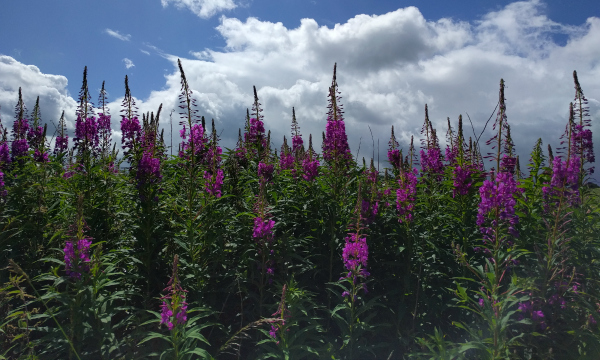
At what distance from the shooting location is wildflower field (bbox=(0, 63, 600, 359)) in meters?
3.88

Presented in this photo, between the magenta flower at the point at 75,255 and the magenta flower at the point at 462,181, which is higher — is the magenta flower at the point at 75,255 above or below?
below

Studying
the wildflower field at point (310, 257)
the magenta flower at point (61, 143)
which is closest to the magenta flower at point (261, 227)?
the wildflower field at point (310, 257)

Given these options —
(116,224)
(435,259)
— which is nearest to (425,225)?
(435,259)

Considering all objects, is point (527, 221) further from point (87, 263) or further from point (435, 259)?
point (87, 263)

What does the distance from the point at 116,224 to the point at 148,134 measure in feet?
4.57

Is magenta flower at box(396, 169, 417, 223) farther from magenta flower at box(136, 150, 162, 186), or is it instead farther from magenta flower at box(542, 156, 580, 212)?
magenta flower at box(136, 150, 162, 186)

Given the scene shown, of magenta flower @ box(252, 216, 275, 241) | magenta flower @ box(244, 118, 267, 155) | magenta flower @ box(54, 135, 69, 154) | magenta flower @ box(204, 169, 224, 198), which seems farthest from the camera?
magenta flower @ box(54, 135, 69, 154)

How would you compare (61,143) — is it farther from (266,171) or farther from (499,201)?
(499,201)

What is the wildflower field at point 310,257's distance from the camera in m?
3.88

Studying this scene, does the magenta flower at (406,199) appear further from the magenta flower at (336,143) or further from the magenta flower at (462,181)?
the magenta flower at (336,143)

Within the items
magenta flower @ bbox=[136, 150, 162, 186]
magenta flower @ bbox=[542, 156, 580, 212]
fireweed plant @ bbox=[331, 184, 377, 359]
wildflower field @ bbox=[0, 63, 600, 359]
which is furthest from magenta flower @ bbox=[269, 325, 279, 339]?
magenta flower @ bbox=[542, 156, 580, 212]

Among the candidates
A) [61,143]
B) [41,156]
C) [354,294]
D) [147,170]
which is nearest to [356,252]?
[354,294]

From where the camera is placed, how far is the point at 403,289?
485 centimetres

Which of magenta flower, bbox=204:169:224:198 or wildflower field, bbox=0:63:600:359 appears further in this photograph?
magenta flower, bbox=204:169:224:198
